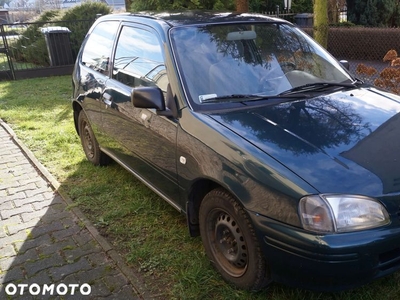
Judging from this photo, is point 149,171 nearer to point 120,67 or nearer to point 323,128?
point 120,67

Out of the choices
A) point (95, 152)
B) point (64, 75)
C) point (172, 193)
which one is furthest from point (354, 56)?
point (172, 193)

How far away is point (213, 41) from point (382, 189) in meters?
1.76

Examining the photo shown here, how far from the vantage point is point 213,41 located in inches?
127

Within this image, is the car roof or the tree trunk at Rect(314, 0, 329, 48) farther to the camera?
the tree trunk at Rect(314, 0, 329, 48)

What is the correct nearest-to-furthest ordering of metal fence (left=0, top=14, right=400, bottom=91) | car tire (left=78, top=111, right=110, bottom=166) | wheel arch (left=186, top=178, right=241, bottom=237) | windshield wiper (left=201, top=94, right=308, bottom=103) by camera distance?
A: 1. wheel arch (left=186, top=178, right=241, bottom=237)
2. windshield wiper (left=201, top=94, right=308, bottom=103)
3. car tire (left=78, top=111, right=110, bottom=166)
4. metal fence (left=0, top=14, right=400, bottom=91)

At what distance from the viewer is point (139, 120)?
342 centimetres

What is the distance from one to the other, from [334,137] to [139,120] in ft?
5.42

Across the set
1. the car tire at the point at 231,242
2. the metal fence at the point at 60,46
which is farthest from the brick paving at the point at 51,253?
the metal fence at the point at 60,46

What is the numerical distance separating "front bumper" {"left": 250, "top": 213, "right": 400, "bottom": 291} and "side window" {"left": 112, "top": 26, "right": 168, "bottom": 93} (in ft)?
4.92

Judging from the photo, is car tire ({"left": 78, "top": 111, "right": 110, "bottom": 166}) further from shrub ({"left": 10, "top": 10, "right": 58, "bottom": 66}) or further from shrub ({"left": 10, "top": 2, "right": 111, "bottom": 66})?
shrub ({"left": 10, "top": 10, "right": 58, "bottom": 66})

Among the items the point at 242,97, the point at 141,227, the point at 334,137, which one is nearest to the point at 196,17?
the point at 242,97

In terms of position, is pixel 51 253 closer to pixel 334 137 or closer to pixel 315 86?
pixel 334 137

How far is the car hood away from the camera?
7.09 ft

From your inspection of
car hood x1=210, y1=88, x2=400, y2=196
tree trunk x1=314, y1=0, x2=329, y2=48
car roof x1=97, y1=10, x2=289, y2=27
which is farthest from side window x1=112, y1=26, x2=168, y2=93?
tree trunk x1=314, y1=0, x2=329, y2=48
